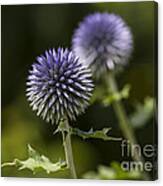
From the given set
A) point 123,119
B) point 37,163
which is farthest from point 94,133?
point 37,163

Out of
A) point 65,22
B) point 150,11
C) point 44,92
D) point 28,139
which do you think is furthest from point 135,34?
point 28,139

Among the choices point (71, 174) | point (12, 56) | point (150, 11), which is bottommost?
point (71, 174)

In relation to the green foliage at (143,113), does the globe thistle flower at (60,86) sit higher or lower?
higher

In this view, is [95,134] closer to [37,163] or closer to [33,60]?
[37,163]

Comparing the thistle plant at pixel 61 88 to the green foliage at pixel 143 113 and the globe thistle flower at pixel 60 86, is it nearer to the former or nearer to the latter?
the globe thistle flower at pixel 60 86

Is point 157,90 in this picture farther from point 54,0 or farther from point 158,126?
point 54,0

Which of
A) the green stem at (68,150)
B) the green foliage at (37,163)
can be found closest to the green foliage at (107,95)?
the green stem at (68,150)

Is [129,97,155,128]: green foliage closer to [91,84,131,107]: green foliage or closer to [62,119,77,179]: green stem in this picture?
[91,84,131,107]: green foliage
